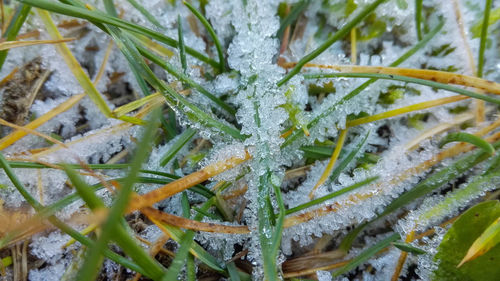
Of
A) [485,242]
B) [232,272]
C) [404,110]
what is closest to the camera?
[485,242]

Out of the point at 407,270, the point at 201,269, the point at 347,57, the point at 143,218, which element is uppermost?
the point at 347,57

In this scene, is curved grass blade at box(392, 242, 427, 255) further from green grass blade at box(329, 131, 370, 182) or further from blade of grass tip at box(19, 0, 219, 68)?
blade of grass tip at box(19, 0, 219, 68)

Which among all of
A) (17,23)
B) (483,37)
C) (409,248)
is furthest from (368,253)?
(17,23)

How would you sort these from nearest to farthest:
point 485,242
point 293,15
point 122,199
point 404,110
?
point 122,199, point 485,242, point 404,110, point 293,15

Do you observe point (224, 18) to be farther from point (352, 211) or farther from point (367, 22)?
point (352, 211)

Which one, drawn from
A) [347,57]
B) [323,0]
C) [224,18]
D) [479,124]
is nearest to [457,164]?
[479,124]

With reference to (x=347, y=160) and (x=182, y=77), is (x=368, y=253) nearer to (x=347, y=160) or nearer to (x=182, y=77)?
(x=347, y=160)

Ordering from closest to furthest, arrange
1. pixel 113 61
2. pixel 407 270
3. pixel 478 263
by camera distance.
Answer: pixel 478 263
pixel 407 270
pixel 113 61

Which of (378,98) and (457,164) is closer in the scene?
(457,164)

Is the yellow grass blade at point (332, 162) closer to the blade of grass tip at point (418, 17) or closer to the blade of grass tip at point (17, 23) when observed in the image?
the blade of grass tip at point (418, 17)
